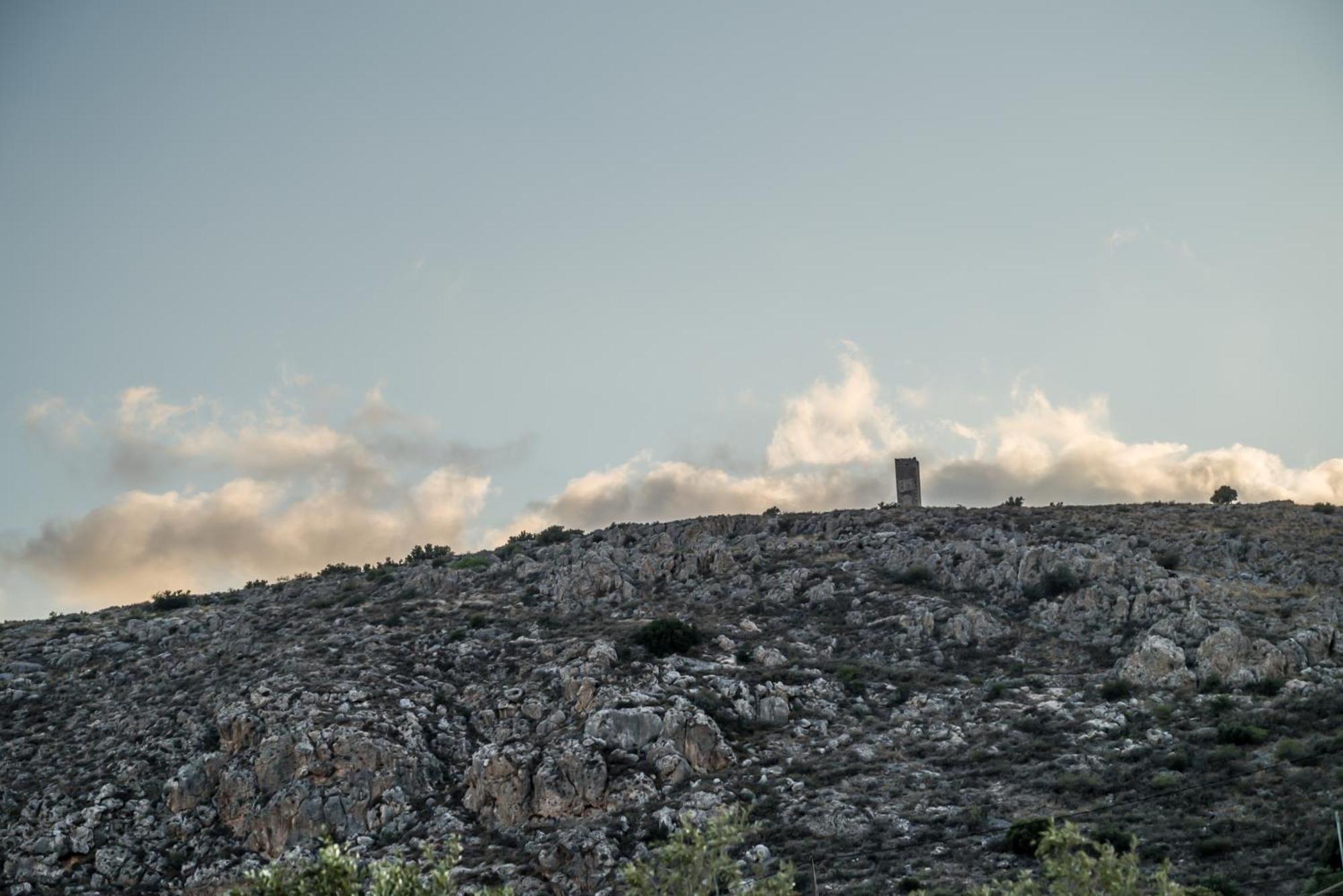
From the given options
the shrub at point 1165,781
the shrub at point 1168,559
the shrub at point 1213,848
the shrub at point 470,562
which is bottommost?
the shrub at point 1213,848

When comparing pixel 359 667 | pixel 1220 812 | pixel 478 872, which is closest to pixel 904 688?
pixel 1220 812

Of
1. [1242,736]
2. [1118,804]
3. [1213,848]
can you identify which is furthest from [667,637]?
[1213,848]

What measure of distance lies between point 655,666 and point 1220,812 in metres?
22.7

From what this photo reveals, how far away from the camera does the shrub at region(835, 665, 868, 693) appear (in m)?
50.8

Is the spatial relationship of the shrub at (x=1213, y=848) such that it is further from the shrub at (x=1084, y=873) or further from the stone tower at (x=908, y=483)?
the stone tower at (x=908, y=483)

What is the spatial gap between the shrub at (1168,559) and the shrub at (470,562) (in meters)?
37.3

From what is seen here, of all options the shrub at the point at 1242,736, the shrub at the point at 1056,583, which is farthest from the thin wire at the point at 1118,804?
the shrub at the point at 1056,583

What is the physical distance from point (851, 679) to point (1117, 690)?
34.8 feet

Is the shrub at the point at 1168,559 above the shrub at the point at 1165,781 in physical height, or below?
above

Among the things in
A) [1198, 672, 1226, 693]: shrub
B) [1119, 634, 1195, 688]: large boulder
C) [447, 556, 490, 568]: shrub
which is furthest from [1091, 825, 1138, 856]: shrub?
[447, 556, 490, 568]: shrub

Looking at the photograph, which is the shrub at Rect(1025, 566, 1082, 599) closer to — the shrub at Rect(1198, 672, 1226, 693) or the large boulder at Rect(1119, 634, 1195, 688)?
the large boulder at Rect(1119, 634, 1195, 688)

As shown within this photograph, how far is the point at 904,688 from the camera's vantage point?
50.6 m

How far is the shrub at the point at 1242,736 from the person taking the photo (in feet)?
138

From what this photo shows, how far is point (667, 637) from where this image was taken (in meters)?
54.2
